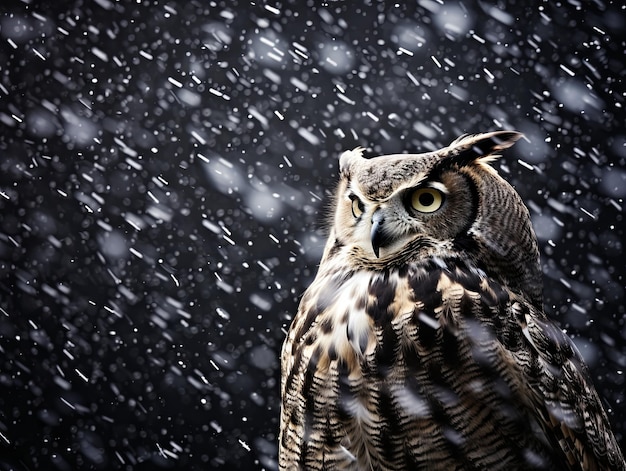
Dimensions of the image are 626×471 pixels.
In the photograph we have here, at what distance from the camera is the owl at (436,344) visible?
0.76 m

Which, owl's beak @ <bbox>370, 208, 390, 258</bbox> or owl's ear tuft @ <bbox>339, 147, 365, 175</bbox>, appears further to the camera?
owl's ear tuft @ <bbox>339, 147, 365, 175</bbox>

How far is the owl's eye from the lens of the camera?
95cm

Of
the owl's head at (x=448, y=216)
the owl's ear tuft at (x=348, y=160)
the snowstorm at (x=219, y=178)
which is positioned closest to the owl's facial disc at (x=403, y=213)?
the owl's head at (x=448, y=216)

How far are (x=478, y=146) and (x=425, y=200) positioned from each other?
143mm

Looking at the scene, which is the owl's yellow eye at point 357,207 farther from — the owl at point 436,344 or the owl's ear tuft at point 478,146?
the owl's ear tuft at point 478,146

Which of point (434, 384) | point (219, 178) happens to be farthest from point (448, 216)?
point (219, 178)

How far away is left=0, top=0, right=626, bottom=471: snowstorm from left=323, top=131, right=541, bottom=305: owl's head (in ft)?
5.26

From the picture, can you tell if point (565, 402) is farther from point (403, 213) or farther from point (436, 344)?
point (403, 213)

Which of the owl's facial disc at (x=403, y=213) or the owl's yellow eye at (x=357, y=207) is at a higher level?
the owl's facial disc at (x=403, y=213)

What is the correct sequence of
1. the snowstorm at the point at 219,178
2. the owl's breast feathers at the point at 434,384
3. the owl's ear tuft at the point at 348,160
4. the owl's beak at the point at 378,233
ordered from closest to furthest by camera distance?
the owl's breast feathers at the point at 434,384, the owl's beak at the point at 378,233, the owl's ear tuft at the point at 348,160, the snowstorm at the point at 219,178

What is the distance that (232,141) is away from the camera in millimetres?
3029

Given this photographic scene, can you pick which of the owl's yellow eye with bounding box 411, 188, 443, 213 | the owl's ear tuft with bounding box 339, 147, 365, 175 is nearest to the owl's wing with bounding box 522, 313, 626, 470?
the owl's yellow eye with bounding box 411, 188, 443, 213

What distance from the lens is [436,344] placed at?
0.77 m

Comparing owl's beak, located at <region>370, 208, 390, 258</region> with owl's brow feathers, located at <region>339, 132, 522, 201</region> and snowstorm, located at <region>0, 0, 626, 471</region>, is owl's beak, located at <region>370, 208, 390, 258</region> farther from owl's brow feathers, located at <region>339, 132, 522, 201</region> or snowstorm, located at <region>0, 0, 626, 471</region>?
snowstorm, located at <region>0, 0, 626, 471</region>
